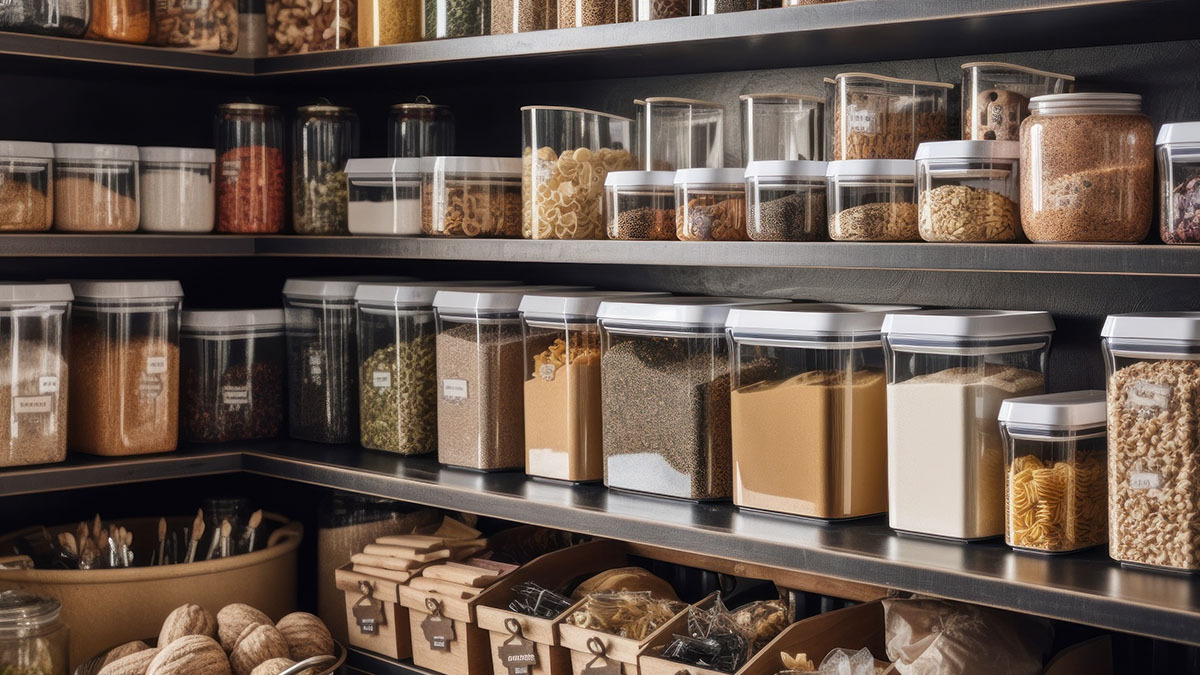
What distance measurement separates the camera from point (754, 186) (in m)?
1.84

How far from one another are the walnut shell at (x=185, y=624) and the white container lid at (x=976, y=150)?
144 cm

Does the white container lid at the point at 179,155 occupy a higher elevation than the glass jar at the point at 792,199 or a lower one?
higher

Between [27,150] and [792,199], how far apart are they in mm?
1355

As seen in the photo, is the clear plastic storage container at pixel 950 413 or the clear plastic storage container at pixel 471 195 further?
the clear plastic storage container at pixel 471 195

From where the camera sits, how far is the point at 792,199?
182cm

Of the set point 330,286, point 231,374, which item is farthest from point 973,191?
point 231,374

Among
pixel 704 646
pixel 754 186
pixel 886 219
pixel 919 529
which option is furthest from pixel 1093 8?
pixel 704 646

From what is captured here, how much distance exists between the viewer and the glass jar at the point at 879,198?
1.73m

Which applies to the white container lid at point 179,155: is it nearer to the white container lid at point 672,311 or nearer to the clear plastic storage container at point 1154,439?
the white container lid at point 672,311

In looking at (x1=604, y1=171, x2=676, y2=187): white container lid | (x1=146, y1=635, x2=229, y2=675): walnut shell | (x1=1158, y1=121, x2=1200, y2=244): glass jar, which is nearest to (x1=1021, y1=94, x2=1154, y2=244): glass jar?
(x1=1158, y1=121, x2=1200, y2=244): glass jar

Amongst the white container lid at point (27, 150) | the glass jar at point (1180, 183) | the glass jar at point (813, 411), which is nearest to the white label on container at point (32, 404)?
the white container lid at point (27, 150)

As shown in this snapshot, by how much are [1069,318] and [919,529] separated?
438 mm

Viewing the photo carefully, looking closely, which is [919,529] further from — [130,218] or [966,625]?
[130,218]

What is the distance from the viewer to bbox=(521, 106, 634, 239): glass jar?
2105mm
